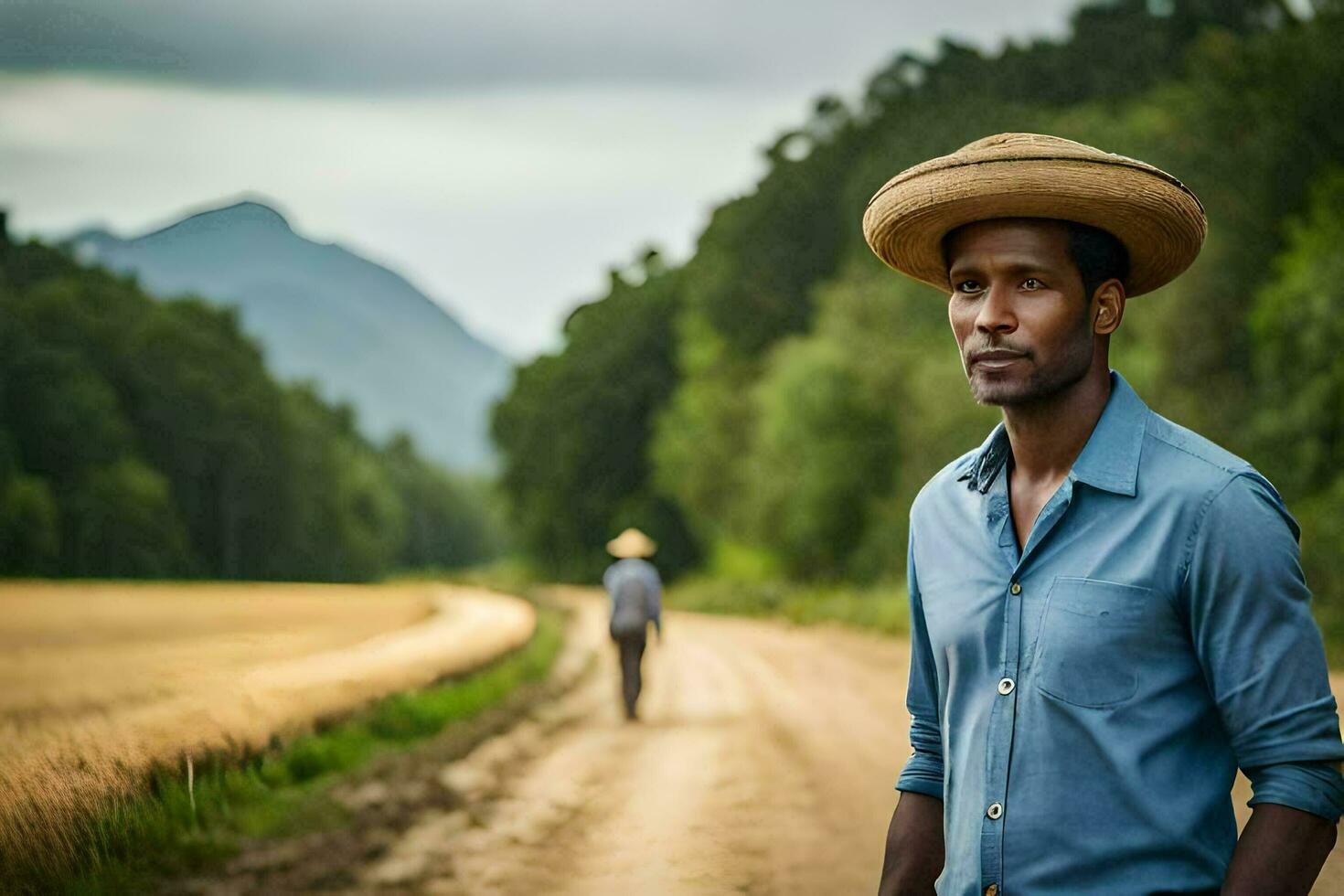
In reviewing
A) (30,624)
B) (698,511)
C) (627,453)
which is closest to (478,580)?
(627,453)

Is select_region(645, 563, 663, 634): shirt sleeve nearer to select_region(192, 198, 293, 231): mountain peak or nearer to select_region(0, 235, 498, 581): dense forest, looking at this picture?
select_region(0, 235, 498, 581): dense forest

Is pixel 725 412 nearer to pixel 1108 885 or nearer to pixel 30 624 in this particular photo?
pixel 30 624

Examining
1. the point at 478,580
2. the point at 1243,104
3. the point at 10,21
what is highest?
the point at 1243,104

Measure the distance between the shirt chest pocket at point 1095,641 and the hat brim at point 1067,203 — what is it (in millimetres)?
642

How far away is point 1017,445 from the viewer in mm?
2654

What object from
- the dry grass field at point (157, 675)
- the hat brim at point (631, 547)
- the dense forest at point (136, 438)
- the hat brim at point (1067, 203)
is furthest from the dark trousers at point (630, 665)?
the hat brim at point (1067, 203)

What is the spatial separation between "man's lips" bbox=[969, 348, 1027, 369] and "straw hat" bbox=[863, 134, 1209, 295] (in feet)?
0.80

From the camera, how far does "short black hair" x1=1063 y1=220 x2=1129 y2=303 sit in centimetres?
263

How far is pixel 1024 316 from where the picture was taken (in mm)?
2555

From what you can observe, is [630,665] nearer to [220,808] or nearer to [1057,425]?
[220,808]

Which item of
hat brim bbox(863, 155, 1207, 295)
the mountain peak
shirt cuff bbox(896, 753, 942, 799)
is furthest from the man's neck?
the mountain peak

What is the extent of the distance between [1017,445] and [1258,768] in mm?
681

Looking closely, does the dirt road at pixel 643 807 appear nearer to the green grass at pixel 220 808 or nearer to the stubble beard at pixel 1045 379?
the green grass at pixel 220 808

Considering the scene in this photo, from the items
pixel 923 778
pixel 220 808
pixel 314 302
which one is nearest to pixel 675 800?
pixel 220 808
